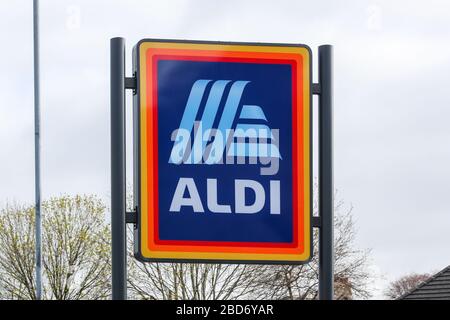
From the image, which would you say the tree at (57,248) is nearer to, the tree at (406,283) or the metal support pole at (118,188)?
the metal support pole at (118,188)

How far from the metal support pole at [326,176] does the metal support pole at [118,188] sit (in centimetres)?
103

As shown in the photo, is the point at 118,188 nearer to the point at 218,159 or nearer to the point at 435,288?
the point at 218,159

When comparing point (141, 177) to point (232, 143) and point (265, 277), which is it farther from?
point (265, 277)

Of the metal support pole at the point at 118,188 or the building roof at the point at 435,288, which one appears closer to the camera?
the metal support pole at the point at 118,188

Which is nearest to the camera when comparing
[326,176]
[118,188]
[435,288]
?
[118,188]

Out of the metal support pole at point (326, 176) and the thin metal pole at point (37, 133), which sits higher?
the thin metal pole at point (37, 133)

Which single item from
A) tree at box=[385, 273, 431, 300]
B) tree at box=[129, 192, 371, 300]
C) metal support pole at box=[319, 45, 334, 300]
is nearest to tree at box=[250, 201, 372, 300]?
tree at box=[129, 192, 371, 300]

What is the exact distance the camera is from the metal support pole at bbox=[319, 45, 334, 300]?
5445 mm

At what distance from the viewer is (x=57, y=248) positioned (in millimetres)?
30906

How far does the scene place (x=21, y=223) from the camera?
31031mm

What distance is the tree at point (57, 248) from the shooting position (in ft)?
101

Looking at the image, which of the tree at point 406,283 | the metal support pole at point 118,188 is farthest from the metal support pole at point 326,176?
the tree at point 406,283

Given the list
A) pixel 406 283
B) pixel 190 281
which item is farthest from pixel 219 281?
pixel 406 283

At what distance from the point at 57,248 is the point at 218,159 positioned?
26190 mm
